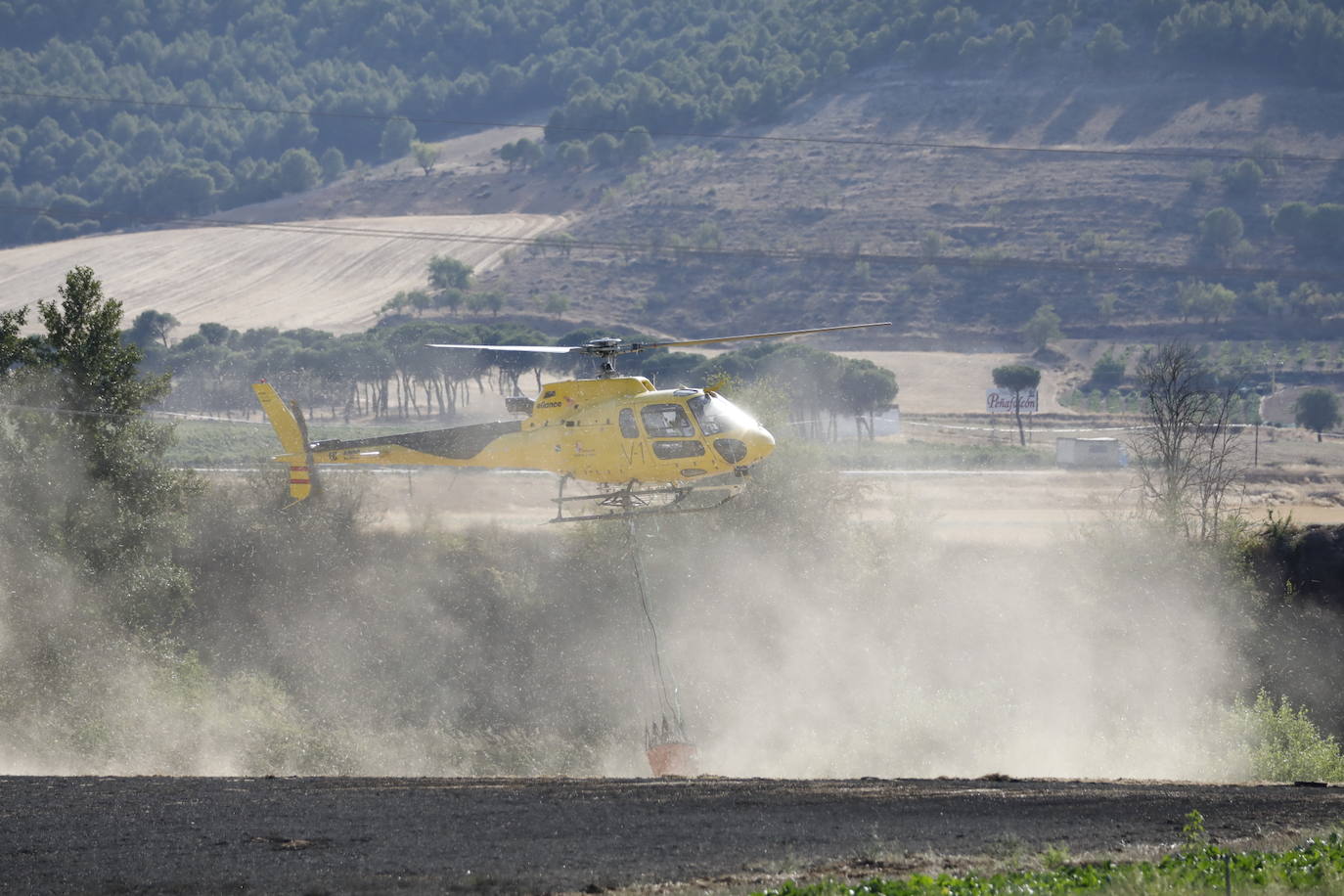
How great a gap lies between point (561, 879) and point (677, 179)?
155193 mm

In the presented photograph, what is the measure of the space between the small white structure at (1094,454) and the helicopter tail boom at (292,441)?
176 feet

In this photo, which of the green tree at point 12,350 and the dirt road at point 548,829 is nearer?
the dirt road at point 548,829

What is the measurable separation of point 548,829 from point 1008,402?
8944 cm

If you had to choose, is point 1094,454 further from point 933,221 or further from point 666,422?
point 933,221

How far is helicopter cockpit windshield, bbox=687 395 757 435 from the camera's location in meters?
26.9

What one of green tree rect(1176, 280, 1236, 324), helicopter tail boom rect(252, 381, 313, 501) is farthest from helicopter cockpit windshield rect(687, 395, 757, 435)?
green tree rect(1176, 280, 1236, 324)

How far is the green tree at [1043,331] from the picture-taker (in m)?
121

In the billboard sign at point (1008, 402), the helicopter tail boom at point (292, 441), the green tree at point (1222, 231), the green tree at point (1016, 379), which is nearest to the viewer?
the helicopter tail boom at point (292, 441)

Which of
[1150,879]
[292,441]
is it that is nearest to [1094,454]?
[292,441]

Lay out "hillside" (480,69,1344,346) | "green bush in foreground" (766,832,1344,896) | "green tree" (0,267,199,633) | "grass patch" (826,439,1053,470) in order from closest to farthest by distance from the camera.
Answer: "green bush in foreground" (766,832,1344,896) → "green tree" (0,267,199,633) → "grass patch" (826,439,1053,470) → "hillside" (480,69,1344,346)

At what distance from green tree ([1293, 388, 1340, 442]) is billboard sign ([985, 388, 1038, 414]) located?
1885cm

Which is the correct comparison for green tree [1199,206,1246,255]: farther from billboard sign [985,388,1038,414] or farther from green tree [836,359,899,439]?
green tree [836,359,899,439]

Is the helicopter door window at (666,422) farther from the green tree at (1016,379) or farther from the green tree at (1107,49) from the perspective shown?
the green tree at (1107,49)

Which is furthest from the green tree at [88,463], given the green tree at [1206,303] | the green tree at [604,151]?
the green tree at [604,151]
